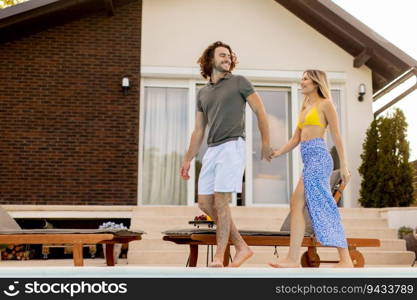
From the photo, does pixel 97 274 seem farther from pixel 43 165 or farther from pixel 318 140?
pixel 43 165

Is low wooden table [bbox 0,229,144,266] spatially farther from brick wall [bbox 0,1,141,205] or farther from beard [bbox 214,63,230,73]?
brick wall [bbox 0,1,141,205]

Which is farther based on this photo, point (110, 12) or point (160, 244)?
point (110, 12)

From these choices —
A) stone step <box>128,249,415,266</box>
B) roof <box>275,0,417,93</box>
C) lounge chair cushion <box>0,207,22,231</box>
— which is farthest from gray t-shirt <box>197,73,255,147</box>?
roof <box>275,0,417,93</box>

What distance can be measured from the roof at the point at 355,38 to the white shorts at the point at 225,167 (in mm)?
6077

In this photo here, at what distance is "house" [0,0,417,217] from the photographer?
28.9ft

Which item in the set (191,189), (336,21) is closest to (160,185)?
(191,189)

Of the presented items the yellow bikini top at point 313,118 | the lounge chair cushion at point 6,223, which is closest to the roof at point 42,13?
the lounge chair cushion at point 6,223

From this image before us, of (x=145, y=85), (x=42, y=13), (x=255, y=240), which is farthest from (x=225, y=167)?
(x=145, y=85)

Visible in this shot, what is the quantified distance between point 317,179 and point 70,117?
600 centimetres

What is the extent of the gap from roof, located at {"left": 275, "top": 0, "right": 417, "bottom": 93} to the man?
228 inches

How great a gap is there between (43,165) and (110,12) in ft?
8.80

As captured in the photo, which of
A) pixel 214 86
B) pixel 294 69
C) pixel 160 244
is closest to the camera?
pixel 214 86

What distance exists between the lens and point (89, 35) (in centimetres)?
927

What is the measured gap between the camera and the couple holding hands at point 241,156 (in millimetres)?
3641
